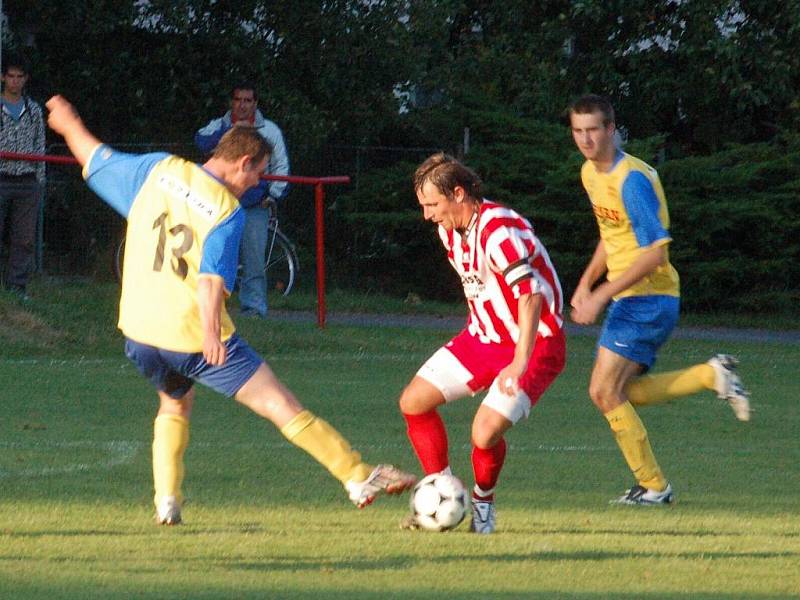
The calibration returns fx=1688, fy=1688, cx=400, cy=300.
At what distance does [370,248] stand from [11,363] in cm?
773

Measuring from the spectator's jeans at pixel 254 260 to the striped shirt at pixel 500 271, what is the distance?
26.5 ft

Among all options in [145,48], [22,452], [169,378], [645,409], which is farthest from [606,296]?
[145,48]

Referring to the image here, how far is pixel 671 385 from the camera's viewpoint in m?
7.97

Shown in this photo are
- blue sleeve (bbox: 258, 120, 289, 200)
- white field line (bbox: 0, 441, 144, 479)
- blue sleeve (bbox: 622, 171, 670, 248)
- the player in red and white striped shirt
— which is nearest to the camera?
the player in red and white striped shirt

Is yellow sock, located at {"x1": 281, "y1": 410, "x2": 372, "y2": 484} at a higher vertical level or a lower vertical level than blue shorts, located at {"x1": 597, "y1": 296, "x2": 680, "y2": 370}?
lower

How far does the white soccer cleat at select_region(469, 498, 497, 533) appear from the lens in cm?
661

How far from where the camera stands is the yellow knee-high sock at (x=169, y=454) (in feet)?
21.5

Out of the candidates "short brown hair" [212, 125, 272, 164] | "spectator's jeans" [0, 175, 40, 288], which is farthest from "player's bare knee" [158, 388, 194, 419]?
"spectator's jeans" [0, 175, 40, 288]

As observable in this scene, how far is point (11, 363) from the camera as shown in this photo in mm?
12789

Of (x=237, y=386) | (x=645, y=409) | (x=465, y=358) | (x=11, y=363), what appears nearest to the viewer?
(x=237, y=386)

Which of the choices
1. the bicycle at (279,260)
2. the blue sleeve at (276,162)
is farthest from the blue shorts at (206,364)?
the bicycle at (279,260)

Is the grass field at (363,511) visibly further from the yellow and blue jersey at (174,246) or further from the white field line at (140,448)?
the yellow and blue jersey at (174,246)

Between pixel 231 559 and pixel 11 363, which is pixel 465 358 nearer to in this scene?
pixel 231 559

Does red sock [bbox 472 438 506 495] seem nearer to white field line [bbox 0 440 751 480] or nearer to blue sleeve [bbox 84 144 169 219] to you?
blue sleeve [bbox 84 144 169 219]
